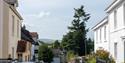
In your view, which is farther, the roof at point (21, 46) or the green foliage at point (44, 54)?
the green foliage at point (44, 54)

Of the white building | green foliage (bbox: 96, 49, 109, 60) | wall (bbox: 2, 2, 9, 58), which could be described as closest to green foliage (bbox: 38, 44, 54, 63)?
the white building

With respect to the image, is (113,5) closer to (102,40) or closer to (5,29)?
(5,29)

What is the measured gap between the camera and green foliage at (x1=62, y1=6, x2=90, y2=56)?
82.0m

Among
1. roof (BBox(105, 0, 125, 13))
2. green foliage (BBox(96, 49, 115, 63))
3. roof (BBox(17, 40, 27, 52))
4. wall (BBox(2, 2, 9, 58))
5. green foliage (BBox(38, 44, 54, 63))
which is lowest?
green foliage (BBox(38, 44, 54, 63))

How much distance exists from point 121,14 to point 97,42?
1867 cm

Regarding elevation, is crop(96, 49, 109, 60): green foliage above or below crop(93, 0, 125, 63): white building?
below

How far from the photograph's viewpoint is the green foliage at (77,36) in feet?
269

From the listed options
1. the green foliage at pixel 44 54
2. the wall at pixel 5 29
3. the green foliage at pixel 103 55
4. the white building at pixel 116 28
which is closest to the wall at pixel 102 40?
the white building at pixel 116 28

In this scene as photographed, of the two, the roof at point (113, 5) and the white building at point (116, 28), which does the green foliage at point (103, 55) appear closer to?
the white building at point (116, 28)

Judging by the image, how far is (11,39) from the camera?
37562 mm

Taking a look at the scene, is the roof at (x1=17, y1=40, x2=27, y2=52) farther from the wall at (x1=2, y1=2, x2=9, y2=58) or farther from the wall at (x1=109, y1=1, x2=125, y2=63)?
the wall at (x1=109, y1=1, x2=125, y2=63)

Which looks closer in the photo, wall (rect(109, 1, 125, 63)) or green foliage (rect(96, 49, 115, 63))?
wall (rect(109, 1, 125, 63))

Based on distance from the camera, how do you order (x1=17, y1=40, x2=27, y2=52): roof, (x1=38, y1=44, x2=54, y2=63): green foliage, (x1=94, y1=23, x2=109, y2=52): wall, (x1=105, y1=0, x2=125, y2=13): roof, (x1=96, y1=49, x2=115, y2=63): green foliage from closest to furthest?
1. (x1=105, y1=0, x2=125, y2=13): roof
2. (x1=96, y1=49, x2=115, y2=63): green foliage
3. (x1=94, y1=23, x2=109, y2=52): wall
4. (x1=17, y1=40, x2=27, y2=52): roof
5. (x1=38, y1=44, x2=54, y2=63): green foliage

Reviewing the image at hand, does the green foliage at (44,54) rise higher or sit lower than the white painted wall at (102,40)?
lower
